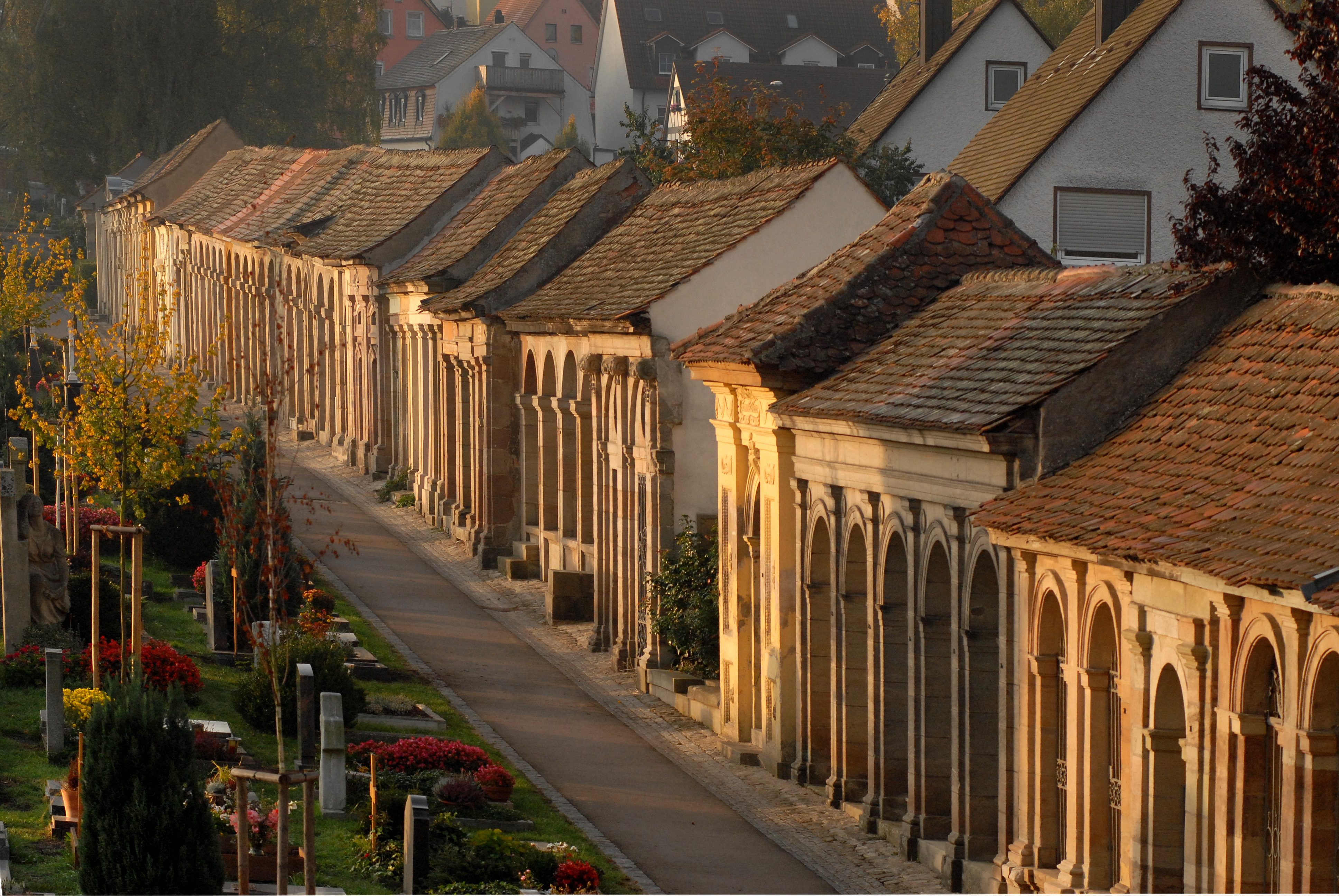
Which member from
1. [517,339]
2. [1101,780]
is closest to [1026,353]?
[1101,780]

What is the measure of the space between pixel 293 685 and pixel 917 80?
3668 cm

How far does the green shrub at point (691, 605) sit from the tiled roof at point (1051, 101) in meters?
15.6

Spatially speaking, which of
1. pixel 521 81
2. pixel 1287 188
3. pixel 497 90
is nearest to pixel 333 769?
pixel 1287 188

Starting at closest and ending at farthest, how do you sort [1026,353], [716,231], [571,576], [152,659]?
[1026,353] < [152,659] < [716,231] < [571,576]

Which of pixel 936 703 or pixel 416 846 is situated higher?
pixel 936 703

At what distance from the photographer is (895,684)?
24.1m

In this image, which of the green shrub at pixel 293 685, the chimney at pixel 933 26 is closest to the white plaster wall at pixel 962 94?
the chimney at pixel 933 26

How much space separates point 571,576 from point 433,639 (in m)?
3.77

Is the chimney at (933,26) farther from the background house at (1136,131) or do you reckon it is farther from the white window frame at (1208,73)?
the white window frame at (1208,73)

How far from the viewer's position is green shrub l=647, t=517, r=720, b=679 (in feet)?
106

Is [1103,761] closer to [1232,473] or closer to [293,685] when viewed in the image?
[1232,473]

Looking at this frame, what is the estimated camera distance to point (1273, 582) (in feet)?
47.0

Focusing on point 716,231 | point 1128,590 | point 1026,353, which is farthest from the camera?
point 716,231

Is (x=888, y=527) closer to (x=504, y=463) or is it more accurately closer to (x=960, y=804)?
(x=960, y=804)
